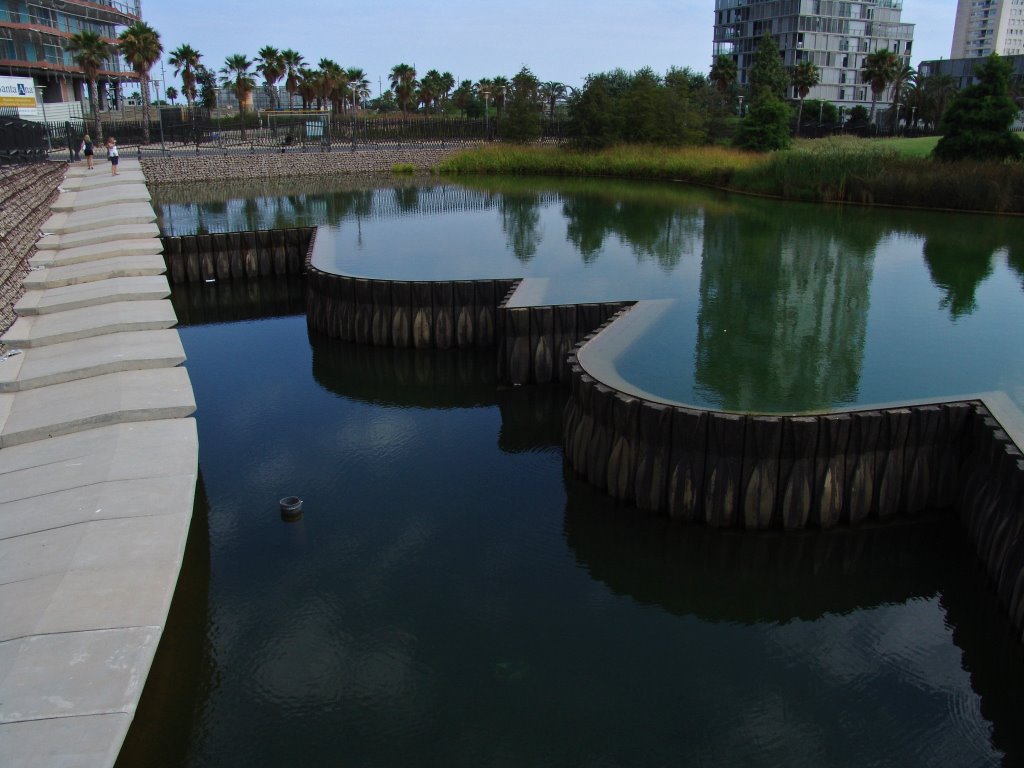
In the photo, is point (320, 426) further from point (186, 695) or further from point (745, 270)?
point (745, 270)

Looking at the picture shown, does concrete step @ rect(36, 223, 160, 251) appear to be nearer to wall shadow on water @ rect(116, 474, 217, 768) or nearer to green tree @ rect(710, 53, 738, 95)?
wall shadow on water @ rect(116, 474, 217, 768)

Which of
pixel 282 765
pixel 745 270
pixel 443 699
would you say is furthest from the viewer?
pixel 745 270

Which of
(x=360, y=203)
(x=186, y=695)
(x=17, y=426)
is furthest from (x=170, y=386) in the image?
(x=360, y=203)

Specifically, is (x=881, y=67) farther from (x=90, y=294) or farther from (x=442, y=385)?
(x=90, y=294)

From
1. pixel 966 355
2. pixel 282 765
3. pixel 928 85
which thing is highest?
pixel 928 85

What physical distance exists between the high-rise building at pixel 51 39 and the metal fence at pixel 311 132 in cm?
781

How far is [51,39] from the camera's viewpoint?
63.2 meters

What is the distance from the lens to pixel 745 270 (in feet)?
67.7

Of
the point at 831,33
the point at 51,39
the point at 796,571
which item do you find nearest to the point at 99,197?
the point at 796,571

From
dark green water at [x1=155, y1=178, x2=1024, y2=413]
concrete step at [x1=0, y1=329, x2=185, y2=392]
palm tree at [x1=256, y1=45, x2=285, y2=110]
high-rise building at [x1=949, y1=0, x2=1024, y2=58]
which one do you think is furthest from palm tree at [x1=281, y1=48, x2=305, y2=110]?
high-rise building at [x1=949, y1=0, x2=1024, y2=58]

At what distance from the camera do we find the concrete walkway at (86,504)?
5738 millimetres

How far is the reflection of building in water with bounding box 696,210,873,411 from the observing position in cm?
1162

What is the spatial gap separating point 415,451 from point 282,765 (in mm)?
6302

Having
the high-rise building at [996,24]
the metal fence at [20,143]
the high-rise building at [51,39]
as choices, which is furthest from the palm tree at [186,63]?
the high-rise building at [996,24]
